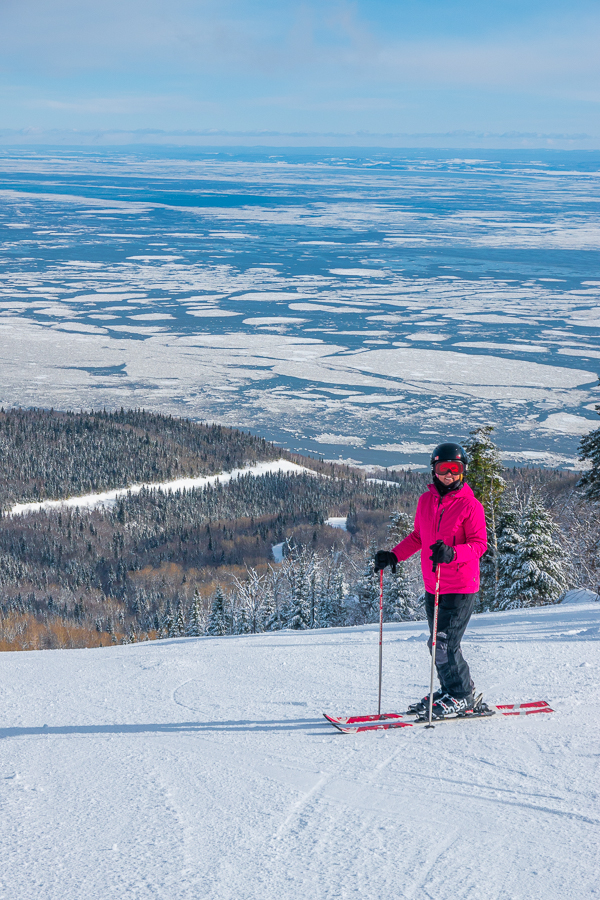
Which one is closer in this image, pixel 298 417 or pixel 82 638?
pixel 82 638

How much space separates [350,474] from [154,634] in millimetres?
30437

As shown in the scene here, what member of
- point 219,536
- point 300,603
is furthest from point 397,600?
point 219,536

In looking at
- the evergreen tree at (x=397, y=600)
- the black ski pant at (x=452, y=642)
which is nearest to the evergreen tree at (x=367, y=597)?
the evergreen tree at (x=397, y=600)

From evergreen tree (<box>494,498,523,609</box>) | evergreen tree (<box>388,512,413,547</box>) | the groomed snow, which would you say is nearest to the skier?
evergreen tree (<box>494,498,523,609</box>)

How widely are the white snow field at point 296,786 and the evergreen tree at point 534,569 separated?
13.7 m

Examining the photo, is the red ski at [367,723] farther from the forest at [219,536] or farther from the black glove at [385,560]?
the forest at [219,536]

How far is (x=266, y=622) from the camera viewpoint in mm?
30875

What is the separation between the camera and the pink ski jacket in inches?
219

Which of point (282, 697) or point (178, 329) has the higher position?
point (282, 697)

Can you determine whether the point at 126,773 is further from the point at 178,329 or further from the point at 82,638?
the point at 178,329

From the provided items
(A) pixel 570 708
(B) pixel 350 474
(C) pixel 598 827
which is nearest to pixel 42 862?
(C) pixel 598 827

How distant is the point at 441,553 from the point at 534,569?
16.8 m

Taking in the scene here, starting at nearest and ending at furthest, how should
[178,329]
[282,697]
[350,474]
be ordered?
[282,697]
[350,474]
[178,329]

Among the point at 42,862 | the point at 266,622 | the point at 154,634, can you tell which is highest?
the point at 42,862
